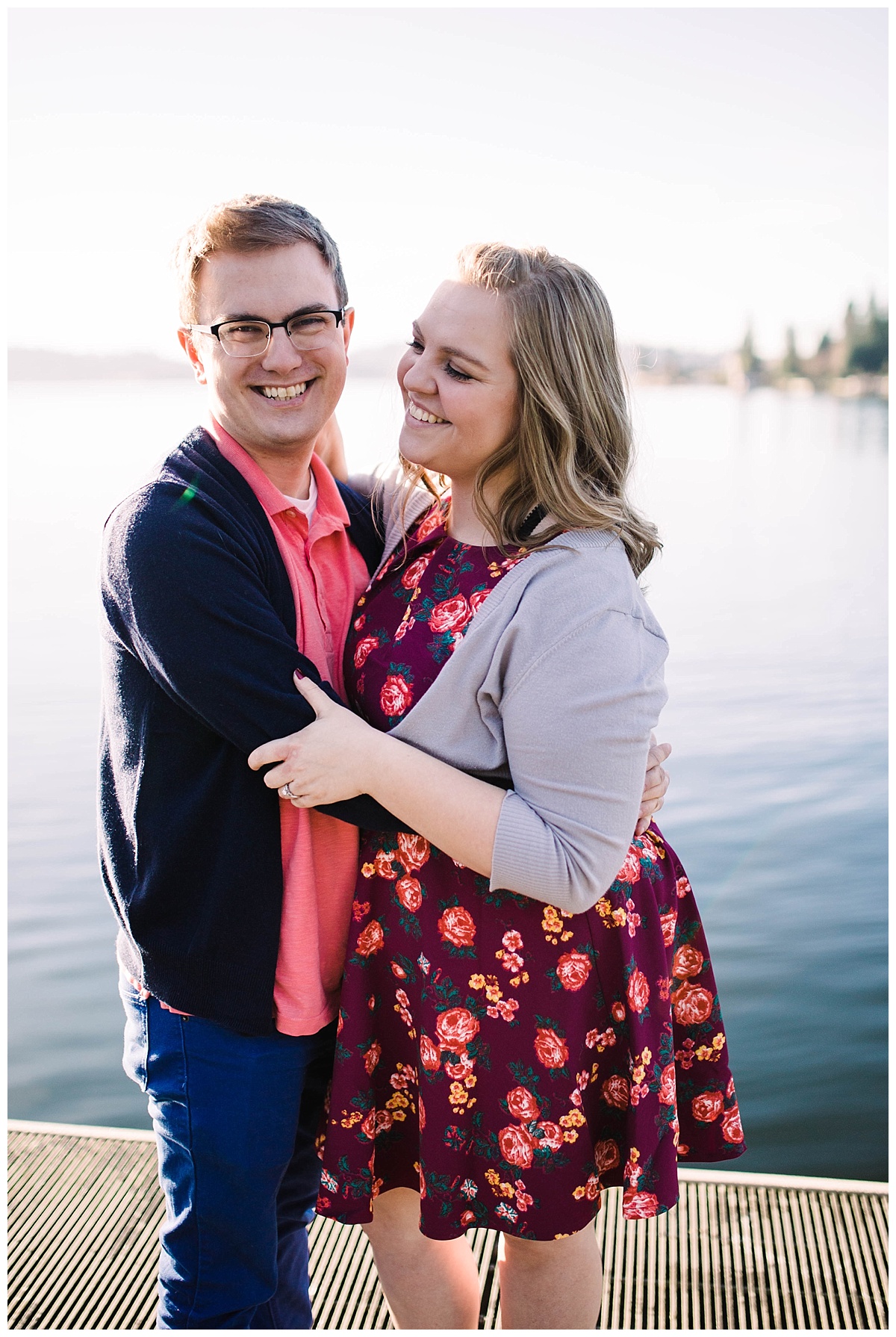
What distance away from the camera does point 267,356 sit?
1.72 m

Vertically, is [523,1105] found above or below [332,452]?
below

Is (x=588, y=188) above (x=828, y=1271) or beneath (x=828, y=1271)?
above

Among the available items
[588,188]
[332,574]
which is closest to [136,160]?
[588,188]

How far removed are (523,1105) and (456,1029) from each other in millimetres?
145

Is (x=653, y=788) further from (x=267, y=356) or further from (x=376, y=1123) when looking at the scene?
(x=267, y=356)

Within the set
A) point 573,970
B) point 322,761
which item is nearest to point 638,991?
point 573,970

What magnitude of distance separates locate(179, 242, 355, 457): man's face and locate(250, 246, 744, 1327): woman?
0.16 metres

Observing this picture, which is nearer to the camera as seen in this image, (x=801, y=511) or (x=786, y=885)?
(x=786, y=885)

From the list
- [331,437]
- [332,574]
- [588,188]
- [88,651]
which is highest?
[588,188]

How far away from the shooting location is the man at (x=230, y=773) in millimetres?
1542

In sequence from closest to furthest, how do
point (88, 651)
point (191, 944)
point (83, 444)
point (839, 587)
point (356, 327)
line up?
point (191, 944) < point (356, 327) < point (88, 651) < point (839, 587) < point (83, 444)

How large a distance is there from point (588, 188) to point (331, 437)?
12.4 metres

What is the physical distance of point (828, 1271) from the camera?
7.27 feet

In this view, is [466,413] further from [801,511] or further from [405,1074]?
[801,511]
